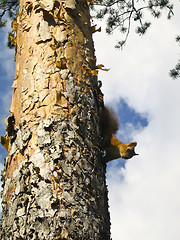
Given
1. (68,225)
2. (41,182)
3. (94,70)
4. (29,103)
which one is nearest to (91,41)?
(94,70)

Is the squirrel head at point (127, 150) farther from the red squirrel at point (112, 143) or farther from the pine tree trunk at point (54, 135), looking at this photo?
the pine tree trunk at point (54, 135)

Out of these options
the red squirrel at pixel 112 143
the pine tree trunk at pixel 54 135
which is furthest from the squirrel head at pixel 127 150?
the pine tree trunk at pixel 54 135

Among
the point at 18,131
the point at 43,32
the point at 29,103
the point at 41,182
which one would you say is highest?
the point at 43,32

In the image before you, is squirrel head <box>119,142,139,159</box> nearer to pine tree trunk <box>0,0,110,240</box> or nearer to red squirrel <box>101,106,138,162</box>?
red squirrel <box>101,106,138,162</box>

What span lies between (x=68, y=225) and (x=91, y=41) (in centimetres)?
97

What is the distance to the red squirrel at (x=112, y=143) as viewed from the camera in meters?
1.32

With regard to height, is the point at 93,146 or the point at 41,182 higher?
the point at 93,146

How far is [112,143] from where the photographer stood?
1.35 meters

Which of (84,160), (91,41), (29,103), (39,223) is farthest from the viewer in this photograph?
(91,41)

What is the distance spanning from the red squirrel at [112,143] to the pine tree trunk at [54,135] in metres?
0.07

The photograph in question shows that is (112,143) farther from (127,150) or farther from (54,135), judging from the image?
(54,135)

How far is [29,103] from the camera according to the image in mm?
1168

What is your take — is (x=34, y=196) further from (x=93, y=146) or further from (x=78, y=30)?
(x=78, y=30)

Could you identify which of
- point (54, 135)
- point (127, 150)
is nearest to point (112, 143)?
point (127, 150)
